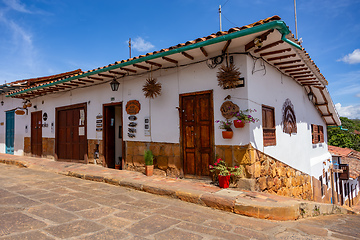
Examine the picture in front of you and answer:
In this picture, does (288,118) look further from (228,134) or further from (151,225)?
(151,225)

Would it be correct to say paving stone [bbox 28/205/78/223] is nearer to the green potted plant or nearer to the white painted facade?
the green potted plant

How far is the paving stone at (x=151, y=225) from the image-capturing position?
300 centimetres

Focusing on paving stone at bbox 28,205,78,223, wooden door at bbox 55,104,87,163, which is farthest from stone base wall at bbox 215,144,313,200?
wooden door at bbox 55,104,87,163

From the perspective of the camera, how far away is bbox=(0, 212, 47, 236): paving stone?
2910 millimetres

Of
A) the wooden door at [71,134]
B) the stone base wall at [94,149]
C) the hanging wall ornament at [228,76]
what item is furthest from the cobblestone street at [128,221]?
the wooden door at [71,134]

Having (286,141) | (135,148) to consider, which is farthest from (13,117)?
(286,141)

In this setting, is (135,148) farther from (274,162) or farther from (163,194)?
(274,162)

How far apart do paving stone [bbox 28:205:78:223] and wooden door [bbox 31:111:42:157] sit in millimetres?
7932

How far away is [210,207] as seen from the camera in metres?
4.21

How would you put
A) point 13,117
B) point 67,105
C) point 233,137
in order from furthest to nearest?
point 13,117 < point 67,105 < point 233,137

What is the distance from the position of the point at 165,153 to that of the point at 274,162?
295 cm

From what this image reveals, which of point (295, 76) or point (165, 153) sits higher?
point (295, 76)

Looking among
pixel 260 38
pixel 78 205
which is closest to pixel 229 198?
pixel 78 205

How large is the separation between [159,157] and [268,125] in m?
3.14
